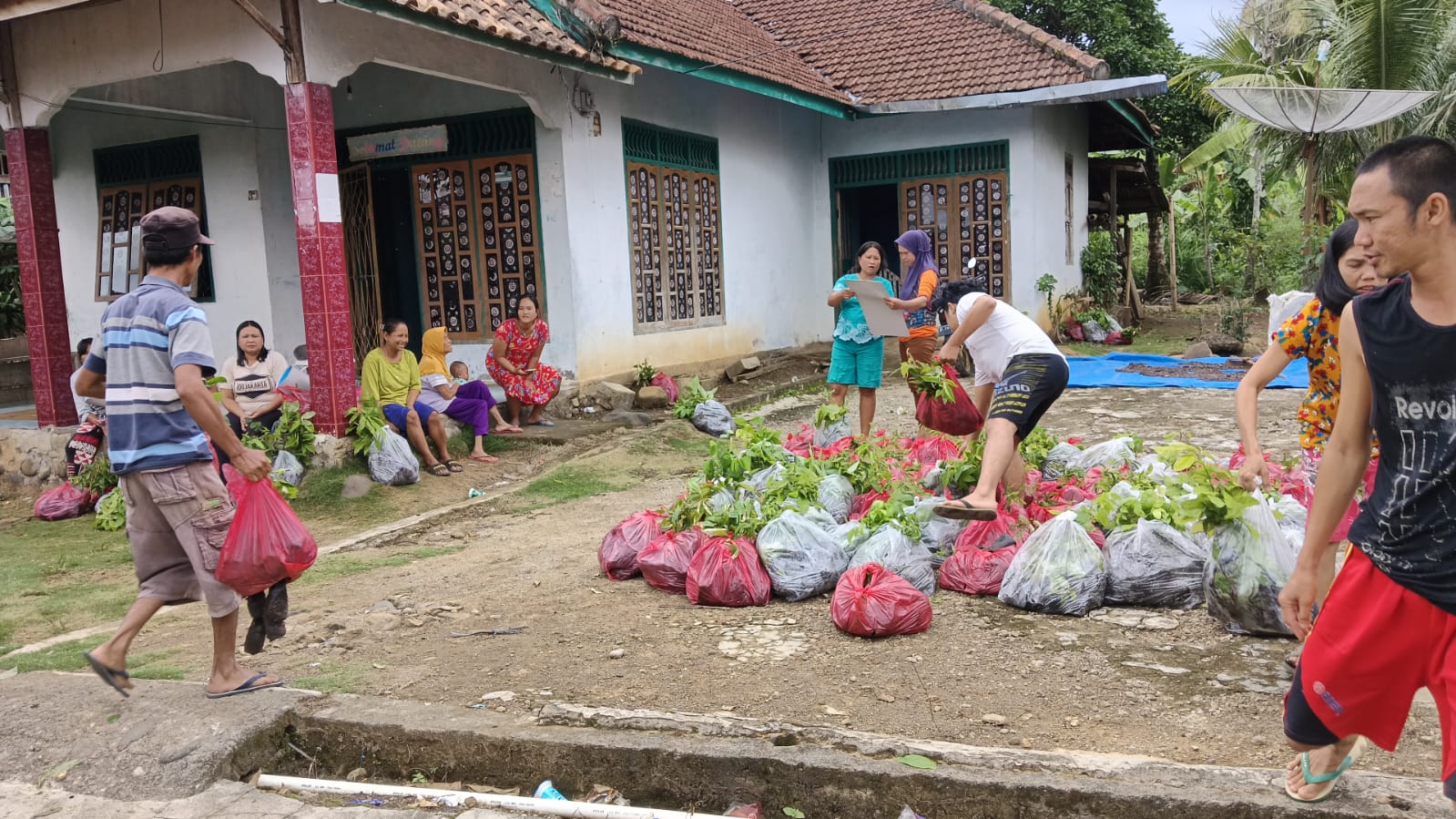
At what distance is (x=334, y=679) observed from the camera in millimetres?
3826

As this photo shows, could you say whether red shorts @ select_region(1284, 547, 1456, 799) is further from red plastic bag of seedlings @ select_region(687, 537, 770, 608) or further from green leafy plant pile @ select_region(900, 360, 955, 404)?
green leafy plant pile @ select_region(900, 360, 955, 404)

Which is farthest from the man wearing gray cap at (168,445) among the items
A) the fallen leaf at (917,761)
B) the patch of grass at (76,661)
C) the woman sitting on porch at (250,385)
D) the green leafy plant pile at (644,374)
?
the green leafy plant pile at (644,374)

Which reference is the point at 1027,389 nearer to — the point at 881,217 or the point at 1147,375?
the point at 1147,375

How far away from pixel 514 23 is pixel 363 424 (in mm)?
3385

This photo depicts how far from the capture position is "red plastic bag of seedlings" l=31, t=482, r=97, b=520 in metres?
7.80

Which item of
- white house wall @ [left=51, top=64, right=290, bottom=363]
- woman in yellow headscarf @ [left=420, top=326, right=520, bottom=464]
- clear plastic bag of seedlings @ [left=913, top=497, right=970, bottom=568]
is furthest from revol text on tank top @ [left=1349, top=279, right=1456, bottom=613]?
white house wall @ [left=51, top=64, right=290, bottom=363]

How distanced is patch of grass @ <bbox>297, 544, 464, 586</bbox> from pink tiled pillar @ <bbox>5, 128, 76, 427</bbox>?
15.1 ft

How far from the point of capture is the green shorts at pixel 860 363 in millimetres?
7453

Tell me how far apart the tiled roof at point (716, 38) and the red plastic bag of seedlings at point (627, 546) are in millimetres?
5918

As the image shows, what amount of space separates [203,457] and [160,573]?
1.46ft

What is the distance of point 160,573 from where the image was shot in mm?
3648

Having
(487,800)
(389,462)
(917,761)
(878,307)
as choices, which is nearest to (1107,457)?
(878,307)

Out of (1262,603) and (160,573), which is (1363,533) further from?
(160,573)

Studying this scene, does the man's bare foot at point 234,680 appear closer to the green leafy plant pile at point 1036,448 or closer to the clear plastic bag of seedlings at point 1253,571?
the clear plastic bag of seedlings at point 1253,571
